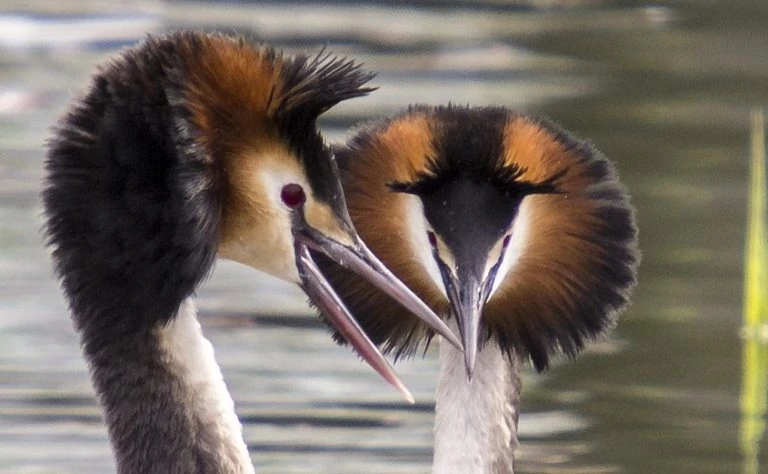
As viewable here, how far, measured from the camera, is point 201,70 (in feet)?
22.5

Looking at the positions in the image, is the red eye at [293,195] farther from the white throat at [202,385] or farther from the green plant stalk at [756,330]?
the green plant stalk at [756,330]

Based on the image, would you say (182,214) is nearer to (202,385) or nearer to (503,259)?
(202,385)

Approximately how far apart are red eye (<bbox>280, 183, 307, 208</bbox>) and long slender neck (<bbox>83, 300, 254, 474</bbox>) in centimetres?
40

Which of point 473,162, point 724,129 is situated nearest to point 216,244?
point 473,162

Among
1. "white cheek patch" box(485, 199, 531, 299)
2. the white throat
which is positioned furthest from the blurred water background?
the white throat

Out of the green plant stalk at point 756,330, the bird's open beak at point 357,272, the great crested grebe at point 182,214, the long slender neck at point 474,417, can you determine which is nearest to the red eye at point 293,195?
the great crested grebe at point 182,214

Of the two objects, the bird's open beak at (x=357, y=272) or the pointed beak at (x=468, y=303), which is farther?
the pointed beak at (x=468, y=303)

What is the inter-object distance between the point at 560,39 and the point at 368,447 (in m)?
7.48

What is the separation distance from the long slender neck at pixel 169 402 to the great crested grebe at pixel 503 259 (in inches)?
44.7

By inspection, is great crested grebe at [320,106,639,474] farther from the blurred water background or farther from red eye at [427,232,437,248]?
the blurred water background

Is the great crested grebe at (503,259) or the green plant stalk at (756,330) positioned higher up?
the great crested grebe at (503,259)

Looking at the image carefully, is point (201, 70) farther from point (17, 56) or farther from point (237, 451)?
point (17, 56)

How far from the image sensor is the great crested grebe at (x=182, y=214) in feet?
21.9

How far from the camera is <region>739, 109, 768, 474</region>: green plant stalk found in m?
8.95
